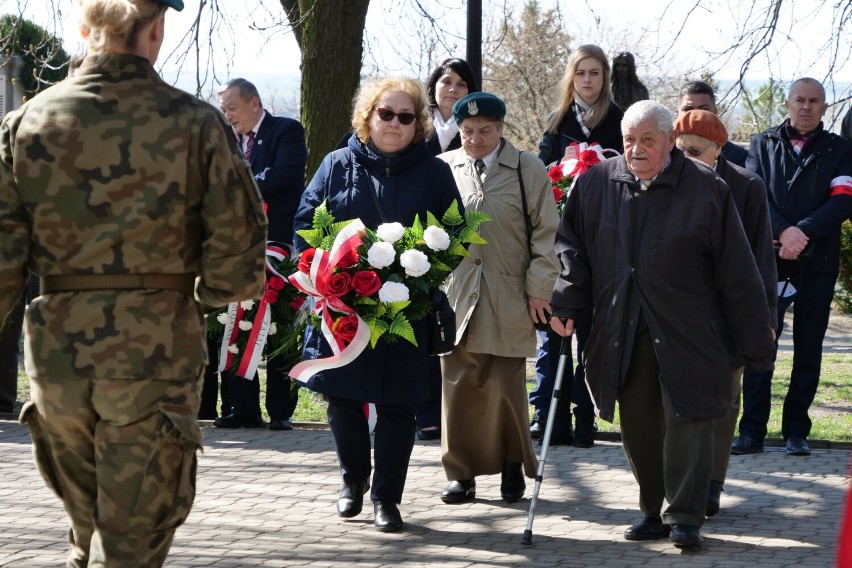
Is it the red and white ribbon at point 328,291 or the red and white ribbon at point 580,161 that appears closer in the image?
the red and white ribbon at point 328,291

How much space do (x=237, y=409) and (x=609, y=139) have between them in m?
3.29

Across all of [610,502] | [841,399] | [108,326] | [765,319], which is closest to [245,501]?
[610,502]

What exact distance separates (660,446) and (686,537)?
506 mm

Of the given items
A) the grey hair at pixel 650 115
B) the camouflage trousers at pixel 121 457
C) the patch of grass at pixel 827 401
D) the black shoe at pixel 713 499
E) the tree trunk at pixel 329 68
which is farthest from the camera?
the tree trunk at pixel 329 68

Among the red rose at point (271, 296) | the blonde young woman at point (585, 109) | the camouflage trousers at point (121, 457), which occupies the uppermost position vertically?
the blonde young woman at point (585, 109)

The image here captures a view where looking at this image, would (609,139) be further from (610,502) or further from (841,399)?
(841,399)

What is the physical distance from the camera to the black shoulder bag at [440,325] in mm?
6719

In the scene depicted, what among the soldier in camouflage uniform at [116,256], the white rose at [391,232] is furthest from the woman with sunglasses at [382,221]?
the soldier in camouflage uniform at [116,256]

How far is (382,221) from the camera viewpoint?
6.75 meters

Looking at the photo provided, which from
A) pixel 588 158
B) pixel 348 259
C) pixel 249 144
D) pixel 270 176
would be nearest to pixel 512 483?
pixel 348 259

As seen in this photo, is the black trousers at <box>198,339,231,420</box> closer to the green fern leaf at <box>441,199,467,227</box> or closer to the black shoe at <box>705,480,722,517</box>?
the green fern leaf at <box>441,199,467,227</box>

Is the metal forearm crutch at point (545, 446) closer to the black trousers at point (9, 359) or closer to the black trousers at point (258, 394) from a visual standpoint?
the black trousers at point (258, 394)

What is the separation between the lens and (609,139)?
9.07 metres

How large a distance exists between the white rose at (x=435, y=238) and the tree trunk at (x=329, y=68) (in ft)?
15.9
